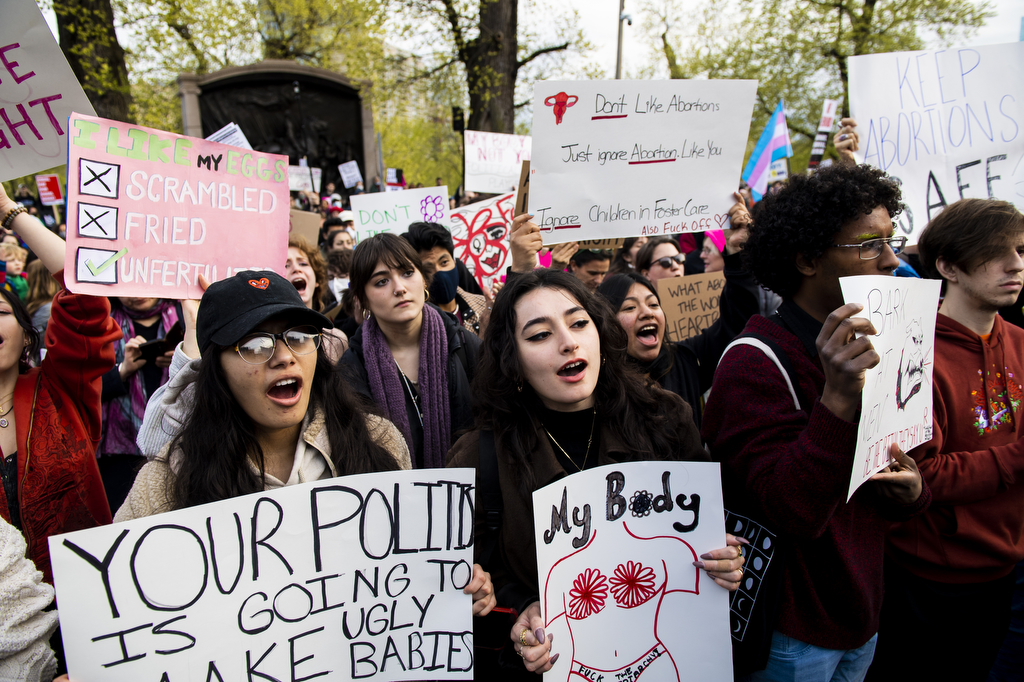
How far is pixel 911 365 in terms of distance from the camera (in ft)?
5.74

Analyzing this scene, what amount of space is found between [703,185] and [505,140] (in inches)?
210

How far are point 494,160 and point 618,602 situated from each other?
702 cm

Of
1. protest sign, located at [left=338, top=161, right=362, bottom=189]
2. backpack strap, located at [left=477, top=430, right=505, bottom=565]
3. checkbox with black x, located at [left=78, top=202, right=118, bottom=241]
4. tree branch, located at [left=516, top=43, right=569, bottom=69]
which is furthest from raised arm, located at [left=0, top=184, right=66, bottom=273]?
tree branch, located at [left=516, top=43, right=569, bottom=69]

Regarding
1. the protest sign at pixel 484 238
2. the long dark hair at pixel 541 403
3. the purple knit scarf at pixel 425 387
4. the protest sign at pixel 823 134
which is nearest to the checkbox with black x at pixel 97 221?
the purple knit scarf at pixel 425 387

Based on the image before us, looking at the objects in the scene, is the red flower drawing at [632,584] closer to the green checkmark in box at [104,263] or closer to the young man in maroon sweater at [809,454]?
the young man in maroon sweater at [809,454]

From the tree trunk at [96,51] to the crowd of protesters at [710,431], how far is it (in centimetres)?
1284

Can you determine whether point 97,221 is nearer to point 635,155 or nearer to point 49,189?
point 635,155

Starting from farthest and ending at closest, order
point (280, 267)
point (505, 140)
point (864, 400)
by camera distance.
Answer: point (505, 140) → point (280, 267) → point (864, 400)

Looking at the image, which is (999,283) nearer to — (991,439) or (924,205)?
(991,439)

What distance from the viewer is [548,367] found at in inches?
71.6

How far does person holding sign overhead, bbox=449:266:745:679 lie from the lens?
175 centimetres

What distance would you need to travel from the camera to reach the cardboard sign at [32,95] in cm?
220

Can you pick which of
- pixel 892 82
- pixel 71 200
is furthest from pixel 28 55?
pixel 892 82

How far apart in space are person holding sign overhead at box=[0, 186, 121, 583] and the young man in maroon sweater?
2.06 metres
